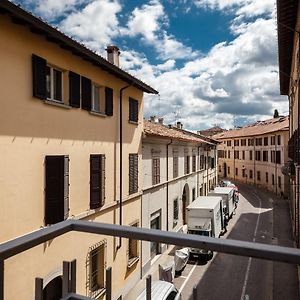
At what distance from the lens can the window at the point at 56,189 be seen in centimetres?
895

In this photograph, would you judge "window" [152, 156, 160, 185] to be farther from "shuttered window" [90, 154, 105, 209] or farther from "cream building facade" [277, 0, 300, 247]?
"cream building facade" [277, 0, 300, 247]

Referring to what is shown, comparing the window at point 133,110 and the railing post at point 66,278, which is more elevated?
the window at point 133,110

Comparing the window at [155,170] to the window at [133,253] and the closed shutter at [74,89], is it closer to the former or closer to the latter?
the window at [133,253]

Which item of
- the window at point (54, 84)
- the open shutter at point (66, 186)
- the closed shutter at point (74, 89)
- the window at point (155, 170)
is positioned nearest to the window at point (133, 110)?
the window at point (155, 170)

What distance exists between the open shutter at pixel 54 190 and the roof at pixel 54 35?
3.34 meters

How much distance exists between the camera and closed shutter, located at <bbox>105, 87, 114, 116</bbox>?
1251 cm

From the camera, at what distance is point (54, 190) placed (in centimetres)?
915

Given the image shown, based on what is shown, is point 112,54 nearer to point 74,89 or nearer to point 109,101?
point 109,101

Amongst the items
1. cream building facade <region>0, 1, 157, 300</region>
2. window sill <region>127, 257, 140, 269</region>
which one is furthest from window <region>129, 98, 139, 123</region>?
window sill <region>127, 257, 140, 269</region>

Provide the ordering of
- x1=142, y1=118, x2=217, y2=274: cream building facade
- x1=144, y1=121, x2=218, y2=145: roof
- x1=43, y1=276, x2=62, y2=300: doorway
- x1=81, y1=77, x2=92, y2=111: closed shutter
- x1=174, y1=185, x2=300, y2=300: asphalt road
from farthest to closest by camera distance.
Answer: x1=144, y1=121, x2=218, y2=145: roof → x1=142, y1=118, x2=217, y2=274: cream building facade → x1=174, y1=185, x2=300, y2=300: asphalt road → x1=81, y1=77, x2=92, y2=111: closed shutter → x1=43, y1=276, x2=62, y2=300: doorway

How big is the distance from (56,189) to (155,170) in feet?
32.0

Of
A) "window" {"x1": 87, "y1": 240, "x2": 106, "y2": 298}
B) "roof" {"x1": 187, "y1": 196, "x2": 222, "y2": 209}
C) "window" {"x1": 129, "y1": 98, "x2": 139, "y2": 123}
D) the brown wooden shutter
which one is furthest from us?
"roof" {"x1": 187, "y1": 196, "x2": 222, "y2": 209}

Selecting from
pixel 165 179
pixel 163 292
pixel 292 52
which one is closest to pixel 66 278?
pixel 163 292

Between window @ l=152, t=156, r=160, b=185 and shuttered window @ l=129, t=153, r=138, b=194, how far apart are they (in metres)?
2.85
